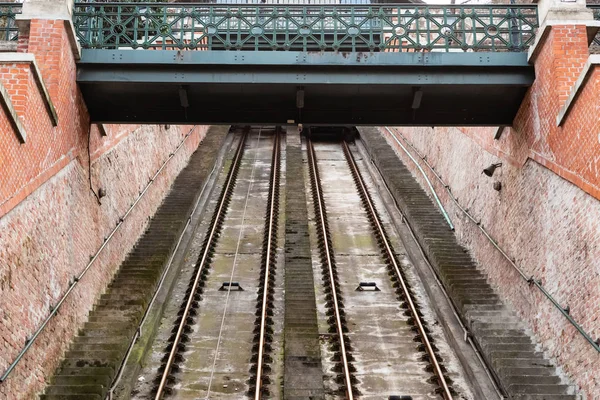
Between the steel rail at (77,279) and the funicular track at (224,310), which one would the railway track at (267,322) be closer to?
the funicular track at (224,310)

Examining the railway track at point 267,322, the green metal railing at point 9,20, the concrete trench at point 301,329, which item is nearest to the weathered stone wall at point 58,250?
the concrete trench at point 301,329

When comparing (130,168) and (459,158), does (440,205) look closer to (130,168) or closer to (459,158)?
(459,158)

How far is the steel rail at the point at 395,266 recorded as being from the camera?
1010cm

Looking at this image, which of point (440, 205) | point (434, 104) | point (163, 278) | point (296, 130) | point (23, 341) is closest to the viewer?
point (23, 341)

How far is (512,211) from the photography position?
1201 cm

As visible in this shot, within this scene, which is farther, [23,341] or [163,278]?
[163,278]

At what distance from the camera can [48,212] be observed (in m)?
9.56

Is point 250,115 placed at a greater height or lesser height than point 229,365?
greater

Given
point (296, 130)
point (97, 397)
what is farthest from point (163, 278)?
point (296, 130)

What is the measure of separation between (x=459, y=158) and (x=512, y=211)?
397cm

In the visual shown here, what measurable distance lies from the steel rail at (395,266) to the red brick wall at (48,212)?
5592 millimetres

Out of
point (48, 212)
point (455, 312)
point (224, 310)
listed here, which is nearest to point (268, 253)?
point (224, 310)

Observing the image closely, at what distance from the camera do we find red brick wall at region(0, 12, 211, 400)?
8.15 metres

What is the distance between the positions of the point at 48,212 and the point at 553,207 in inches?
288
